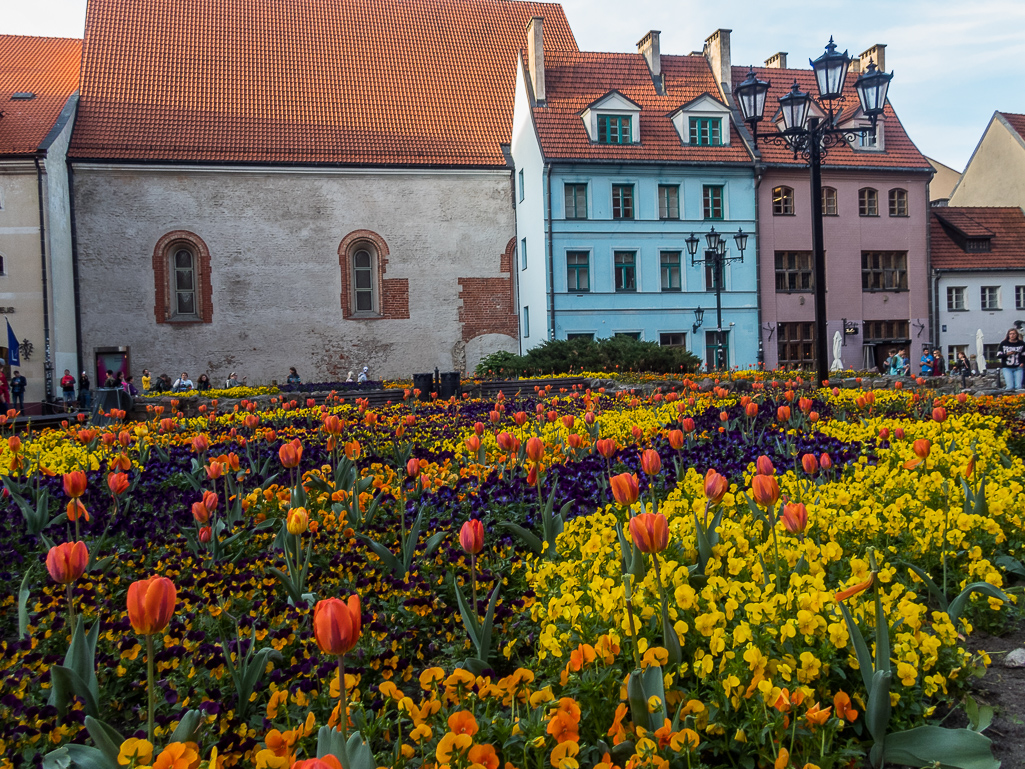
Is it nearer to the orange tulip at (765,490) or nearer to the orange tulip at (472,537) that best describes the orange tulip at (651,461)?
the orange tulip at (765,490)

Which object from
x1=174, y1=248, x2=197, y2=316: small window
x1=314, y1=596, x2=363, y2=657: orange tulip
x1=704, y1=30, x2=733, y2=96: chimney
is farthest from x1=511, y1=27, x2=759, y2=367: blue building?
x1=314, y1=596, x2=363, y2=657: orange tulip

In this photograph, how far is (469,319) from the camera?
3259 centimetres

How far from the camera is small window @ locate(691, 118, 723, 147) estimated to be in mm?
32688

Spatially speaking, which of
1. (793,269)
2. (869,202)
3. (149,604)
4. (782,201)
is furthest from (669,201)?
(149,604)

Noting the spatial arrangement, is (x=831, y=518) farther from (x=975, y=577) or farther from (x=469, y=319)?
(x=469, y=319)

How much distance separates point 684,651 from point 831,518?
1.49 m

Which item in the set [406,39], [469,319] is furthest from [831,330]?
[406,39]

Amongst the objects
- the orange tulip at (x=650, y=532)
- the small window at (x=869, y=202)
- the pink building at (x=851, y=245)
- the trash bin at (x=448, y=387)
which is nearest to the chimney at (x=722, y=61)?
the pink building at (x=851, y=245)

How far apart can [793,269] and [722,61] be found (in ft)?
31.6

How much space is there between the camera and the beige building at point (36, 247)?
85.4 ft

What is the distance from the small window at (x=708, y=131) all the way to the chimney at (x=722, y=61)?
1.95 meters

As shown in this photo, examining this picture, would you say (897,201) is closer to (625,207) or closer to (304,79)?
(625,207)

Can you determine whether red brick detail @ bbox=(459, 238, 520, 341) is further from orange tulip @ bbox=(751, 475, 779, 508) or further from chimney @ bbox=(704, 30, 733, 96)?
orange tulip @ bbox=(751, 475, 779, 508)

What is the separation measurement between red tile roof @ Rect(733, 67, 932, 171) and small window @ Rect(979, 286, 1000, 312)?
260 inches
